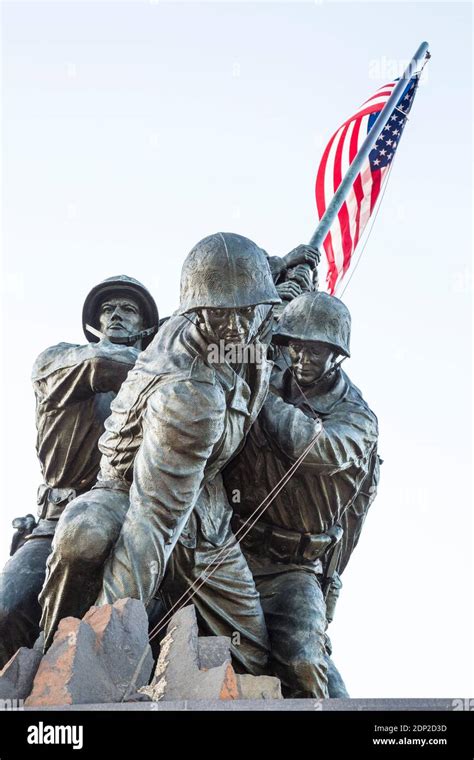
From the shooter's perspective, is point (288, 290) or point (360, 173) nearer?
point (288, 290)

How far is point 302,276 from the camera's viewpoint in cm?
1209

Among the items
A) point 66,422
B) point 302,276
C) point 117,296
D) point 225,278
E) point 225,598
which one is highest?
point 302,276

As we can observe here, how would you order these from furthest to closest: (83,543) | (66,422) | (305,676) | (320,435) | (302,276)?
(302,276) → (66,422) → (320,435) → (305,676) → (83,543)

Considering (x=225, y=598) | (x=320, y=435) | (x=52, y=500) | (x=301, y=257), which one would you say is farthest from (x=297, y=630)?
(x=301, y=257)

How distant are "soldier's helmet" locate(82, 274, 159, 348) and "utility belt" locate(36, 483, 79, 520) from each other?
1.13m

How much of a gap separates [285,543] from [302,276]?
236cm

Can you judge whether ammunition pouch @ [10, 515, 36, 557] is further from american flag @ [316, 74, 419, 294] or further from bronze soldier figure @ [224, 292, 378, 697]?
american flag @ [316, 74, 419, 294]

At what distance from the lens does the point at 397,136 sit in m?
16.2

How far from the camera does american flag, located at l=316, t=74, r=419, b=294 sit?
1527cm

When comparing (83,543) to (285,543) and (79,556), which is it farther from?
(285,543)

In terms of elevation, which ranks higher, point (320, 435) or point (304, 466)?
point (320, 435)

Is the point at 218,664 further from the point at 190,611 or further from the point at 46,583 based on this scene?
the point at 46,583
